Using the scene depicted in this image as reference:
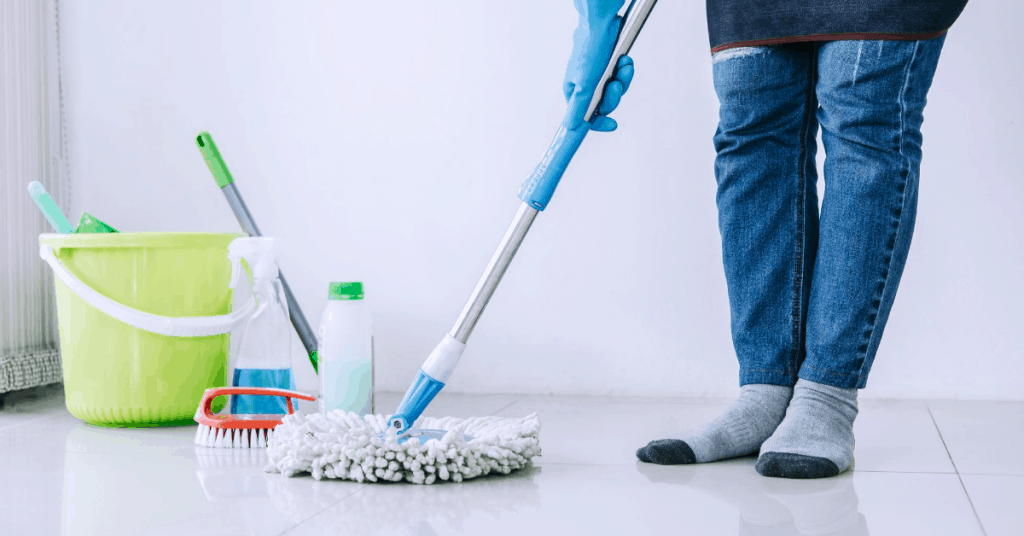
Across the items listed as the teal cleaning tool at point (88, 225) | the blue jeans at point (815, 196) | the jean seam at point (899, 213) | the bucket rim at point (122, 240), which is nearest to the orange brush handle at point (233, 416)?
the bucket rim at point (122, 240)

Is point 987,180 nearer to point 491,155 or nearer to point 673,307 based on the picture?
point 673,307

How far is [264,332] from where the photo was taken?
1369 millimetres

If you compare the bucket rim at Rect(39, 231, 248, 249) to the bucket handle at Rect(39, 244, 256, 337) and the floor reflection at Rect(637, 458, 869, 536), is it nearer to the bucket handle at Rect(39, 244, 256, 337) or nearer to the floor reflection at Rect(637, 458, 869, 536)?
the bucket handle at Rect(39, 244, 256, 337)

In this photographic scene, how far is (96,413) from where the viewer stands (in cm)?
136

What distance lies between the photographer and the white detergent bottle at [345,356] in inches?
49.9

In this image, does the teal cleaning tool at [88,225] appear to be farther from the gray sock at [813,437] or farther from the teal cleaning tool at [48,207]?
the gray sock at [813,437]

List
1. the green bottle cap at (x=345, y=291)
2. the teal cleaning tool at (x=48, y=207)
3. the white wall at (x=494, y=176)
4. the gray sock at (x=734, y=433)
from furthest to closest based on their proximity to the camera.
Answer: the white wall at (x=494, y=176) < the teal cleaning tool at (x=48, y=207) < the green bottle cap at (x=345, y=291) < the gray sock at (x=734, y=433)

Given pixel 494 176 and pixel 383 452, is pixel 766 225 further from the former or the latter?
pixel 494 176

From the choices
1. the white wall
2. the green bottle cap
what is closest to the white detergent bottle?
the green bottle cap

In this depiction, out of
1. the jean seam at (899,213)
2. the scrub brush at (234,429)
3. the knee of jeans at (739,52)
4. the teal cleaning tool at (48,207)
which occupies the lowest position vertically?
the scrub brush at (234,429)

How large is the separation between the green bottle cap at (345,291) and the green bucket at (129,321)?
23 cm

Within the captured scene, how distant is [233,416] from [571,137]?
57 cm

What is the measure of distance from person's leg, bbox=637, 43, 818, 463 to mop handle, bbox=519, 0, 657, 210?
124mm

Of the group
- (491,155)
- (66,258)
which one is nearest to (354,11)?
(491,155)
